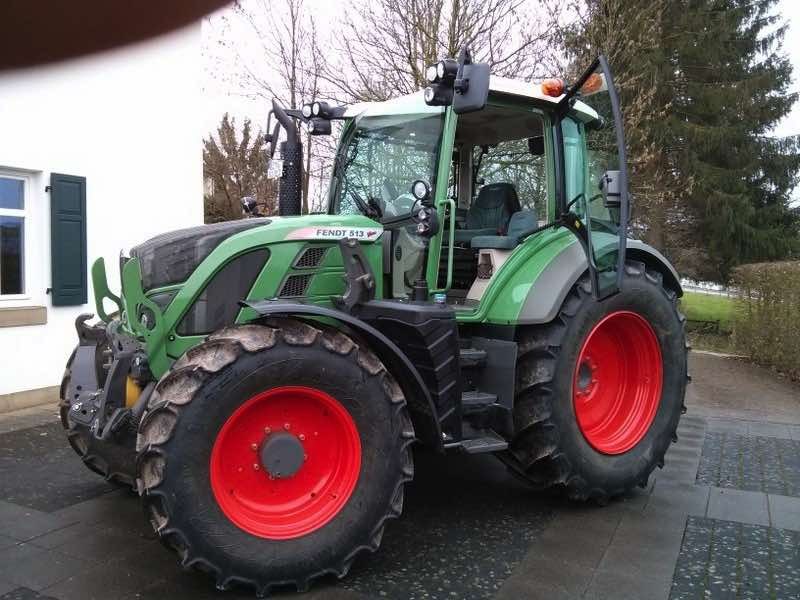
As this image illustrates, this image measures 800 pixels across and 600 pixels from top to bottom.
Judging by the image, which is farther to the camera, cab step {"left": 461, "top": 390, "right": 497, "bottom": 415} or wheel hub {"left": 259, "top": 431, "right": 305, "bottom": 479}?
cab step {"left": 461, "top": 390, "right": 497, "bottom": 415}

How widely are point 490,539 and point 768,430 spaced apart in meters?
4.22

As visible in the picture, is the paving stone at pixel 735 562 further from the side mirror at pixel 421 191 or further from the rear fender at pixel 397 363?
the side mirror at pixel 421 191

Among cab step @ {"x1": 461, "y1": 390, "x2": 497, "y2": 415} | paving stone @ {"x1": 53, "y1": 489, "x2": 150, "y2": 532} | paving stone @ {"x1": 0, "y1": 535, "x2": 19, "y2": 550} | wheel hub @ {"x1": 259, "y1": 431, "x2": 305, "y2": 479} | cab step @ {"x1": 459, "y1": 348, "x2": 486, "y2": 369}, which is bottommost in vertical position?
paving stone @ {"x1": 0, "y1": 535, "x2": 19, "y2": 550}

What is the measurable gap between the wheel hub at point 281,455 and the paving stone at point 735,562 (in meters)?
1.92

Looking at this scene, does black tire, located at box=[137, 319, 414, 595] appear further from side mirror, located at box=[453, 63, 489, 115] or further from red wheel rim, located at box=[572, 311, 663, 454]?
red wheel rim, located at box=[572, 311, 663, 454]

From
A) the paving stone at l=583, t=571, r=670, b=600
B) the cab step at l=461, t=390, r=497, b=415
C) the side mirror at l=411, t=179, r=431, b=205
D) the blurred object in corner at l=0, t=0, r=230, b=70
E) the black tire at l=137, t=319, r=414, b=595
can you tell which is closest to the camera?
the blurred object in corner at l=0, t=0, r=230, b=70

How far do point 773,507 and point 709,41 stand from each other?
15.1m

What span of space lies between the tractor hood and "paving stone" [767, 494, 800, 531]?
122 inches

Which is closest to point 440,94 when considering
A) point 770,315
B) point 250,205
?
point 250,205

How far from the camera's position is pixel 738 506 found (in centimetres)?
472

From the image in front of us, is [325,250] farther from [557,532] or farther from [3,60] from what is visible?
[3,60]

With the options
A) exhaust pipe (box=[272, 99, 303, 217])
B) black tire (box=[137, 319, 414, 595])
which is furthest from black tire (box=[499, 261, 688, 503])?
exhaust pipe (box=[272, 99, 303, 217])

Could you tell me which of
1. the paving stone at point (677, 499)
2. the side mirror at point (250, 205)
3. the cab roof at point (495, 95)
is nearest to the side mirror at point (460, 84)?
the cab roof at point (495, 95)

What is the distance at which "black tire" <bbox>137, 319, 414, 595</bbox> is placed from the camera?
314 cm
